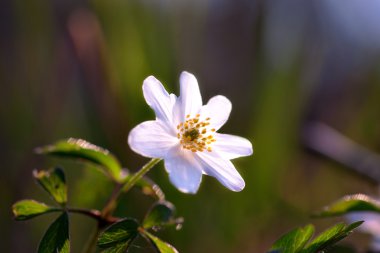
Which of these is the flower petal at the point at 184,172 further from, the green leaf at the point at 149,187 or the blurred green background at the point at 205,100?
the blurred green background at the point at 205,100

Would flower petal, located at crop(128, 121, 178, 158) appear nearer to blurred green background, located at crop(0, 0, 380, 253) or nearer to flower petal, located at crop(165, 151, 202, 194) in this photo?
flower petal, located at crop(165, 151, 202, 194)

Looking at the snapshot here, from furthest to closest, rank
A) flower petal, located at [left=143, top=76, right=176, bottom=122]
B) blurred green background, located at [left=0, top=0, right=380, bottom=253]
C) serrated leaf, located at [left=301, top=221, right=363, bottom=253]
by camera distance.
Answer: blurred green background, located at [left=0, top=0, right=380, bottom=253], flower petal, located at [left=143, top=76, right=176, bottom=122], serrated leaf, located at [left=301, top=221, right=363, bottom=253]

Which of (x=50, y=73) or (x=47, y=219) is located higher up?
(x=50, y=73)

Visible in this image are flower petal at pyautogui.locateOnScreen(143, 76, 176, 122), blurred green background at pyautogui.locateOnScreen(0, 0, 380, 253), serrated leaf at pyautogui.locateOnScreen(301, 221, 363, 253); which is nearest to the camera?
serrated leaf at pyautogui.locateOnScreen(301, 221, 363, 253)

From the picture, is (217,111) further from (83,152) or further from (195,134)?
(83,152)

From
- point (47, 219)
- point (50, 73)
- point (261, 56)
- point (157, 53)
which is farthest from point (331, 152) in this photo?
point (50, 73)

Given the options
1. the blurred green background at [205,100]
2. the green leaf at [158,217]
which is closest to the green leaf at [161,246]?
the green leaf at [158,217]

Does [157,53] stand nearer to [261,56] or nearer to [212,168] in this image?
[261,56]

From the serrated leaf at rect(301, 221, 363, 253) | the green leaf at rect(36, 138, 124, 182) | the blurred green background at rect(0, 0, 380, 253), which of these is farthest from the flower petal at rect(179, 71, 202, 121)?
the blurred green background at rect(0, 0, 380, 253)
